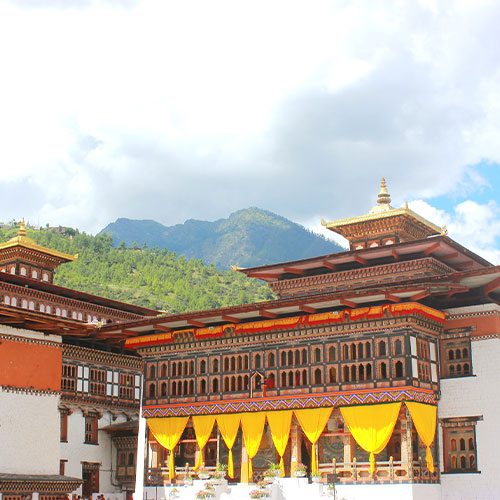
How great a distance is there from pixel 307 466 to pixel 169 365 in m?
6.77

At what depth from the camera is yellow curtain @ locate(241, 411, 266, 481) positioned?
28.9 metres

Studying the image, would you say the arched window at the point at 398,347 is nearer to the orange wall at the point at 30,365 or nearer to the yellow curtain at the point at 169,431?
the yellow curtain at the point at 169,431

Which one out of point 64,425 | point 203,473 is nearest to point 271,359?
point 203,473

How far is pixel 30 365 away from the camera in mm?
27828

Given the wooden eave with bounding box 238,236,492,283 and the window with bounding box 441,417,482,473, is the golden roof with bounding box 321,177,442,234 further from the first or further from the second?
the window with bounding box 441,417,482,473

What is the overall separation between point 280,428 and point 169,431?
16.7ft

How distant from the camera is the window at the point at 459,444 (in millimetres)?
26688

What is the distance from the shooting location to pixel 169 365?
32000 millimetres

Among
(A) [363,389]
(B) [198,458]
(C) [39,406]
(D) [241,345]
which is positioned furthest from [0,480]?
(A) [363,389]

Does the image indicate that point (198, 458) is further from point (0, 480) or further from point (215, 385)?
point (0, 480)

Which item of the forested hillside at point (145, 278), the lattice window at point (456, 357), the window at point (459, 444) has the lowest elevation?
Result: the window at point (459, 444)

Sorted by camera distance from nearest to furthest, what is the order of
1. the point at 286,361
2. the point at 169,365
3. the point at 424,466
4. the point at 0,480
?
the point at 0,480
the point at 424,466
the point at 286,361
the point at 169,365

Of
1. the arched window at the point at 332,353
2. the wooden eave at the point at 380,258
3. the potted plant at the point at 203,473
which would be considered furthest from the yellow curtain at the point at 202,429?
the wooden eave at the point at 380,258

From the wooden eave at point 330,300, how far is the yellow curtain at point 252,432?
11.8 feet
